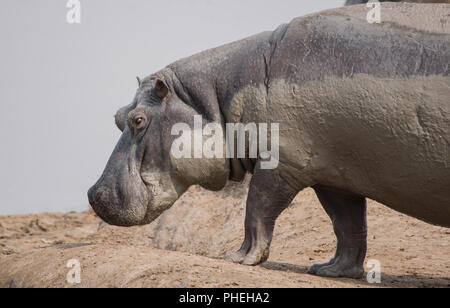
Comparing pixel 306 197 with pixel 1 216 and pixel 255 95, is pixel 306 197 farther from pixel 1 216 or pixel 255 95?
pixel 1 216

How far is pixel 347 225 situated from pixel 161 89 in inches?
75.6

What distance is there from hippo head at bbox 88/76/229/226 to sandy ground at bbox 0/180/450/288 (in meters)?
0.33

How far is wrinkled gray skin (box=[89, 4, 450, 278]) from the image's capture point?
477cm

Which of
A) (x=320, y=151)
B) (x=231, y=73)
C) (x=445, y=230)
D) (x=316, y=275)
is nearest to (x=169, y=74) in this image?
(x=231, y=73)

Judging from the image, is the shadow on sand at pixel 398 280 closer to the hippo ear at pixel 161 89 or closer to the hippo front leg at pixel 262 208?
the hippo front leg at pixel 262 208

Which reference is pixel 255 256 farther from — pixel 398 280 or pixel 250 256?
pixel 398 280

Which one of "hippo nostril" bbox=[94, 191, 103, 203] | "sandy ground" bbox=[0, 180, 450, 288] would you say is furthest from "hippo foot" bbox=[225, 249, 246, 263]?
"hippo nostril" bbox=[94, 191, 103, 203]

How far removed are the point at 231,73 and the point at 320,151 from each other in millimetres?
1021

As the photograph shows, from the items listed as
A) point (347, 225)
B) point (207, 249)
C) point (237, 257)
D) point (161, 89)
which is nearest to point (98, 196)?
point (161, 89)

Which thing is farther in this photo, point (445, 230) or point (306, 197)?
point (306, 197)

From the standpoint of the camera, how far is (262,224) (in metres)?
5.23

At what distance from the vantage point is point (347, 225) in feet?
18.9

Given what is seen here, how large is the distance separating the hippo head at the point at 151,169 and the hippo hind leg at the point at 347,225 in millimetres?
927

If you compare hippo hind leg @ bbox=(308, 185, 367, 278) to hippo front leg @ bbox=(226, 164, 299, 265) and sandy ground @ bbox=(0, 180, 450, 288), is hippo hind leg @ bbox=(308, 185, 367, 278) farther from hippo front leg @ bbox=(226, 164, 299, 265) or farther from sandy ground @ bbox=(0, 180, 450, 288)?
hippo front leg @ bbox=(226, 164, 299, 265)
